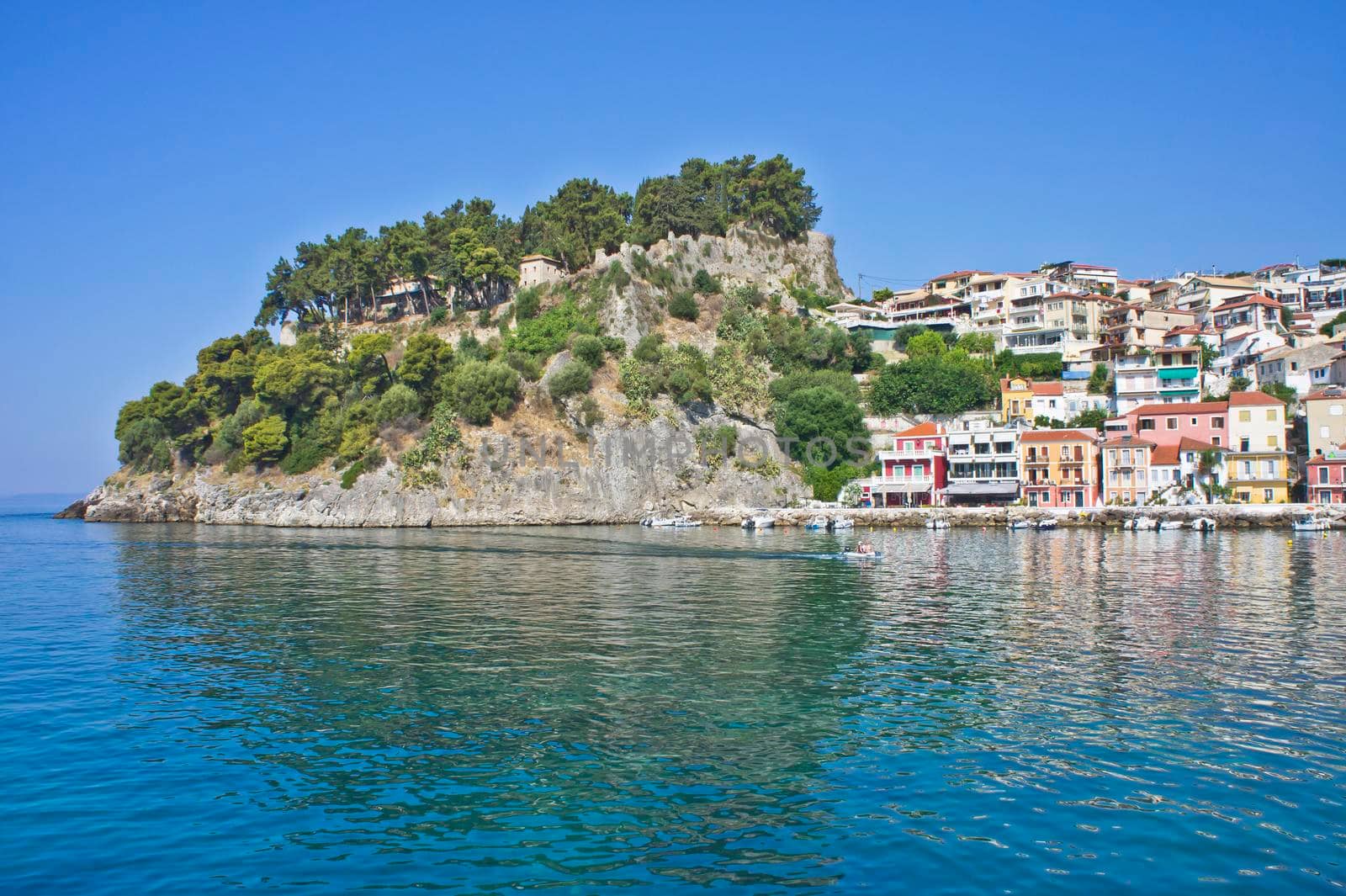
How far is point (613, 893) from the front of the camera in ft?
31.0

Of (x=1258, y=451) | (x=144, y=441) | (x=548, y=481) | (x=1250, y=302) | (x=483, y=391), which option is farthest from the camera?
(x=1250, y=302)

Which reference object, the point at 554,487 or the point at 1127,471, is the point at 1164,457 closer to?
the point at 1127,471

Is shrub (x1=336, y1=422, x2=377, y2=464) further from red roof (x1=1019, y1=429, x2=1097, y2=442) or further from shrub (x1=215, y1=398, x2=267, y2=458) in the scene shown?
red roof (x1=1019, y1=429, x2=1097, y2=442)

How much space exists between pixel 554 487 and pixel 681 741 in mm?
59520

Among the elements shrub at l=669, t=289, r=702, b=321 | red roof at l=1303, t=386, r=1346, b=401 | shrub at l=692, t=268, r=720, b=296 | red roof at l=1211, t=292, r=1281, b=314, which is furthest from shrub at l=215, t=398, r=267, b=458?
red roof at l=1211, t=292, r=1281, b=314

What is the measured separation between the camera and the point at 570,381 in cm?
7562

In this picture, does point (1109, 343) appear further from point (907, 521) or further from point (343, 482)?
point (343, 482)

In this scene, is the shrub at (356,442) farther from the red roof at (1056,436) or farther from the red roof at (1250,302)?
the red roof at (1250,302)

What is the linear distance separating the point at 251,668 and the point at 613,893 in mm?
13890

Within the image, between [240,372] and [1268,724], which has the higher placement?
[240,372]

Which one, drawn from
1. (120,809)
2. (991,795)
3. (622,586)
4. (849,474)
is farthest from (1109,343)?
(120,809)

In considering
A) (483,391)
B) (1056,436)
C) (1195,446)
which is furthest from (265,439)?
(1195,446)

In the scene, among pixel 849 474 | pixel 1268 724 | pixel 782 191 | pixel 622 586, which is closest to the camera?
pixel 1268 724

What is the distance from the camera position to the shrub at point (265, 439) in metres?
77.2
